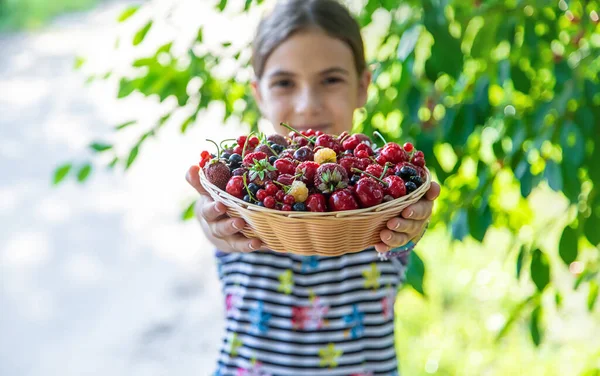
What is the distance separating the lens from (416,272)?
116 cm

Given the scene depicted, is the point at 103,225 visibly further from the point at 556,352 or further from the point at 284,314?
the point at 284,314

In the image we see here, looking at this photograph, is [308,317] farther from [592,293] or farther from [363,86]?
[592,293]

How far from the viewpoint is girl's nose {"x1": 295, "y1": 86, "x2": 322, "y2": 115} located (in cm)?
108

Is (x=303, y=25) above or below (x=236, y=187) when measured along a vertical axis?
above

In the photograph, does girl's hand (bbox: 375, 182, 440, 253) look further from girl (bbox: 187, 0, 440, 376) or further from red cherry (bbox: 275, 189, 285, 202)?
girl (bbox: 187, 0, 440, 376)

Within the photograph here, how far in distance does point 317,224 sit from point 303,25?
0.49 m

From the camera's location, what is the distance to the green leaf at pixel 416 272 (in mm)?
1154

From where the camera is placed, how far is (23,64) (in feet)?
12.3

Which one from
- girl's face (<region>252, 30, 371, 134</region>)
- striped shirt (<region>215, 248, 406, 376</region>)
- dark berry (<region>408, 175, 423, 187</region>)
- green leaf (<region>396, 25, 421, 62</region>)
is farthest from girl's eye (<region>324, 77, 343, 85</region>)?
dark berry (<region>408, 175, 423, 187</region>)

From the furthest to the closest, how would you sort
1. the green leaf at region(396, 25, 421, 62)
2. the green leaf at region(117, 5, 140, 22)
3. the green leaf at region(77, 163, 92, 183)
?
the green leaf at region(77, 163, 92, 183) → the green leaf at region(117, 5, 140, 22) → the green leaf at region(396, 25, 421, 62)

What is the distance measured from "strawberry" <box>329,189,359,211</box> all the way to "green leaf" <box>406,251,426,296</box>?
1.50ft

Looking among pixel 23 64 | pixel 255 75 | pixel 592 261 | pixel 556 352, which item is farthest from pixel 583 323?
pixel 23 64

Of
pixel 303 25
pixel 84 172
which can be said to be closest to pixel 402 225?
pixel 303 25

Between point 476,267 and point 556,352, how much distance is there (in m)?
0.39
